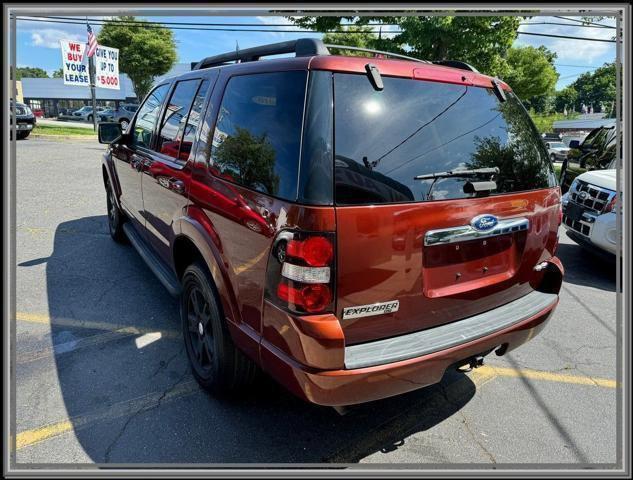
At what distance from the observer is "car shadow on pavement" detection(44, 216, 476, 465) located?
2449mm

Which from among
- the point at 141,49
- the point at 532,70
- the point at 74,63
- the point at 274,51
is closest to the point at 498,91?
the point at 274,51

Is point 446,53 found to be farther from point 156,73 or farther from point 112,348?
point 156,73

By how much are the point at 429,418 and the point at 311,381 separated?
1.18 metres

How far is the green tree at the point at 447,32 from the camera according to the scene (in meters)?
9.58

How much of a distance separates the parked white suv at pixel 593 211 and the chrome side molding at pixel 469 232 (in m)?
3.39

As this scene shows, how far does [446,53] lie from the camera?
1073 centimetres

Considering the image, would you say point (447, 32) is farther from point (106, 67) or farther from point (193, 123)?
point (106, 67)

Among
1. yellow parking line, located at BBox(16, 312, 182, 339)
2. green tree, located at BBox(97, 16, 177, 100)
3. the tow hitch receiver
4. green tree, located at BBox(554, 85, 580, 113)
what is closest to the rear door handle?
yellow parking line, located at BBox(16, 312, 182, 339)

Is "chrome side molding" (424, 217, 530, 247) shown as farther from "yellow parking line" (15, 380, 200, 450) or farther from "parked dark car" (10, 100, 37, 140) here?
"parked dark car" (10, 100, 37, 140)

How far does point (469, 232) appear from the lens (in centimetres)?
228

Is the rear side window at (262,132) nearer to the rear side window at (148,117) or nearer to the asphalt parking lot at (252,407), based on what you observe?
the asphalt parking lot at (252,407)

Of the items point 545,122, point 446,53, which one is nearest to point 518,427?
point 446,53

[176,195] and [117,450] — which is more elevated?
[176,195]

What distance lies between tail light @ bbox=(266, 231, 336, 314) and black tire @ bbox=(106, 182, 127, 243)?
3983 millimetres
